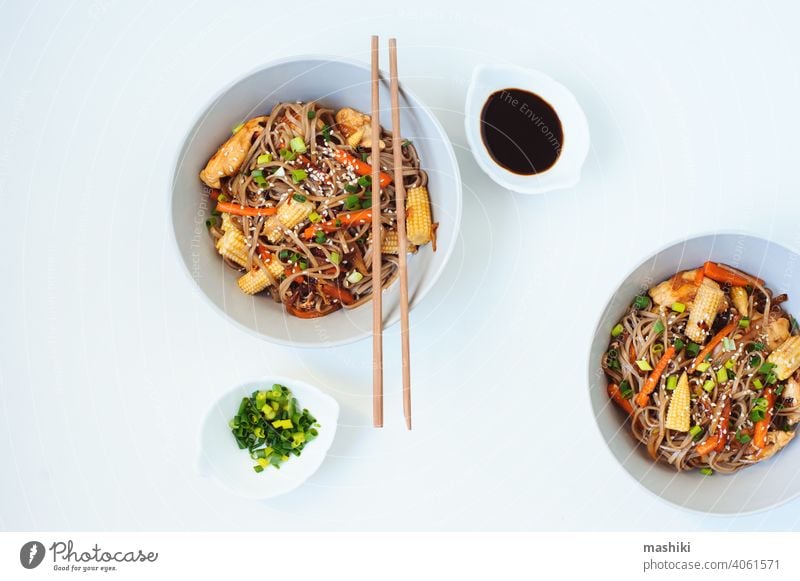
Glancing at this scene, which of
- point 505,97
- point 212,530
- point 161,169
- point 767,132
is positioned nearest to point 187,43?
point 161,169

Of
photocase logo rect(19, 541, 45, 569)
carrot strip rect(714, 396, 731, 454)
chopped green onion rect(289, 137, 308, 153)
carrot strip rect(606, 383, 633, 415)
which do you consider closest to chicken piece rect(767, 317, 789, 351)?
carrot strip rect(714, 396, 731, 454)

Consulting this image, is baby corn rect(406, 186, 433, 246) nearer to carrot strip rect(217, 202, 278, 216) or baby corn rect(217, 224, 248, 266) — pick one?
carrot strip rect(217, 202, 278, 216)

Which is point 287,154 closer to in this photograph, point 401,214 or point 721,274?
point 401,214

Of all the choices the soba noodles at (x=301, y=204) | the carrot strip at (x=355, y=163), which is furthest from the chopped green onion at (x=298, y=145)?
the carrot strip at (x=355, y=163)

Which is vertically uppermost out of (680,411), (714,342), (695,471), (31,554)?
(714,342)

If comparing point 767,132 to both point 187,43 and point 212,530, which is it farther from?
point 212,530

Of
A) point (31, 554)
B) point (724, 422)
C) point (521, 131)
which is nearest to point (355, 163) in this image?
point (521, 131)

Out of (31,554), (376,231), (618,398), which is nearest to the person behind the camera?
(376,231)
